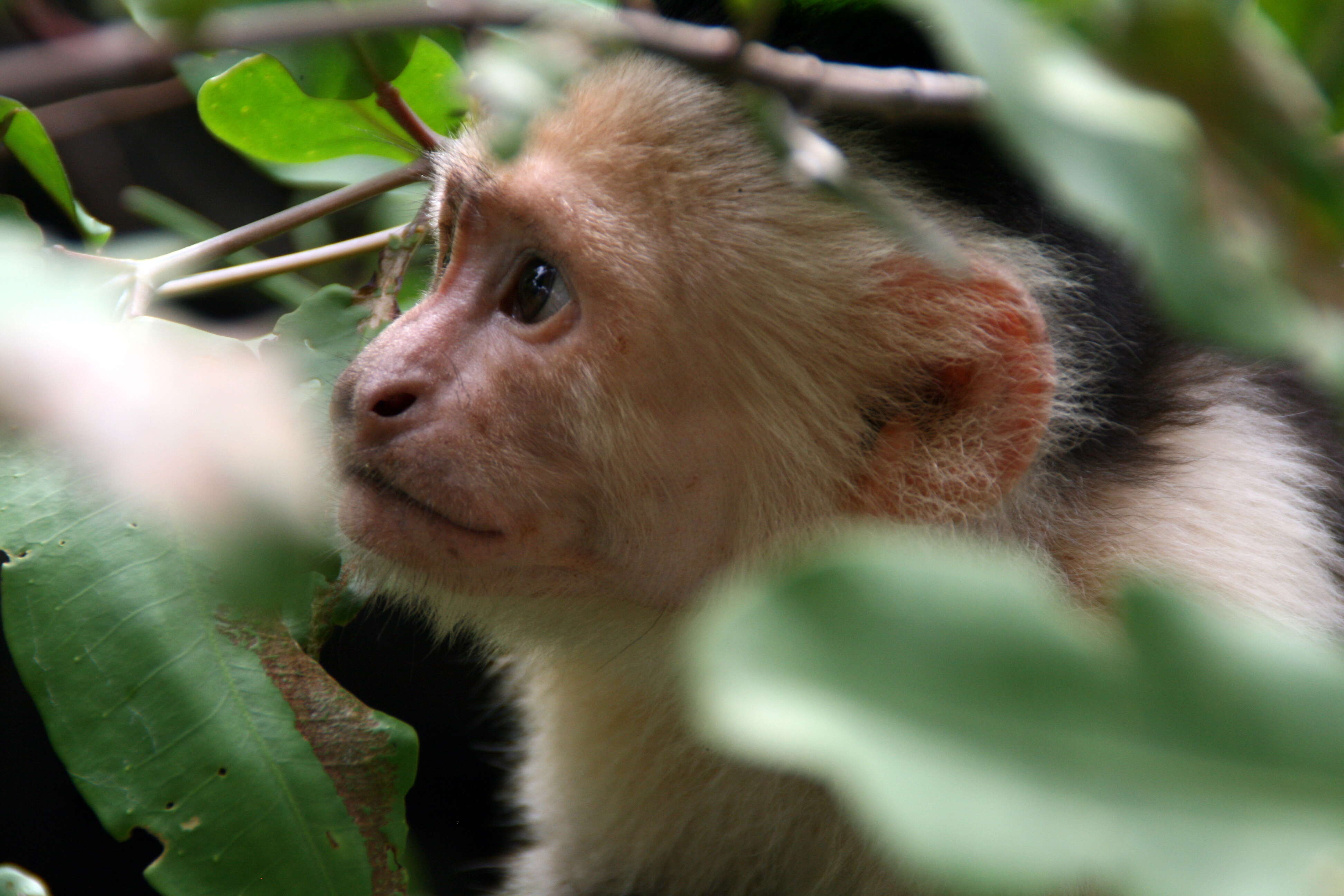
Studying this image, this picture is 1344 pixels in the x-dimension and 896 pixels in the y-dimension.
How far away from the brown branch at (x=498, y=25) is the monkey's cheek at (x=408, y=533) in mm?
1096

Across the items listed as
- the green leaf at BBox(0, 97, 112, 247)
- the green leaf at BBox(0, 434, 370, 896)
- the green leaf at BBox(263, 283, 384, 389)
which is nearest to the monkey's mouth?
the green leaf at BBox(263, 283, 384, 389)

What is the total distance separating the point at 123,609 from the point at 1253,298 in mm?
1433

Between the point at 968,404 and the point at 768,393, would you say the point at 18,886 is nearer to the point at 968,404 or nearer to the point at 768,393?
the point at 768,393

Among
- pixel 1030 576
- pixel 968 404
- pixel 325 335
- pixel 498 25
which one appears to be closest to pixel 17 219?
pixel 325 335

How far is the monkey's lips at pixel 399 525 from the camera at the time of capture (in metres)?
1.98

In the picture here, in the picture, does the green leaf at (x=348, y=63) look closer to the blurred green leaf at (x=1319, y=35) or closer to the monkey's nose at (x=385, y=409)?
the monkey's nose at (x=385, y=409)

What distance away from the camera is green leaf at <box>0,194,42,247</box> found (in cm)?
170

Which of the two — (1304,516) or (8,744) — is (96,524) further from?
(8,744)

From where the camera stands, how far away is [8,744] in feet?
13.0

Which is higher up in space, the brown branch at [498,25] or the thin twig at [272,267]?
the brown branch at [498,25]

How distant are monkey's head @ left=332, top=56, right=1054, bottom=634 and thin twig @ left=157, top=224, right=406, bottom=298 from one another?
0.33 meters

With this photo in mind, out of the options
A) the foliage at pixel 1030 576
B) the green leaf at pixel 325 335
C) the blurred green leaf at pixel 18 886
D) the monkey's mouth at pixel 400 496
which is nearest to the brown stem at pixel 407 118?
the green leaf at pixel 325 335

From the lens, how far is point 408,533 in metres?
1.98

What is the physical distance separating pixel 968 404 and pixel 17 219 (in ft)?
5.21
